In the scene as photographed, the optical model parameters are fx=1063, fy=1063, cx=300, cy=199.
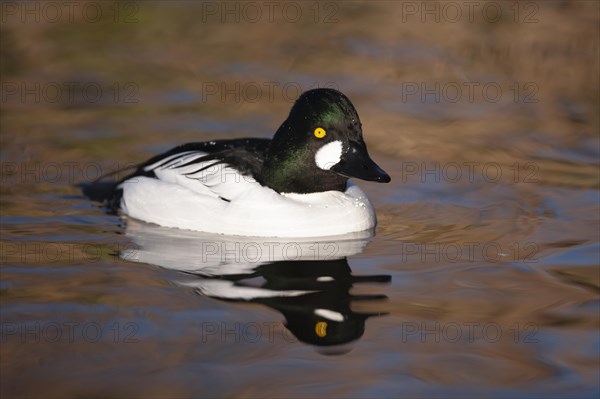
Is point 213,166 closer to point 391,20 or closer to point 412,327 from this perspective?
point 412,327

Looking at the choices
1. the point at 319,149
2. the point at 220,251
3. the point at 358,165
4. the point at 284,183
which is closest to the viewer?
the point at 220,251

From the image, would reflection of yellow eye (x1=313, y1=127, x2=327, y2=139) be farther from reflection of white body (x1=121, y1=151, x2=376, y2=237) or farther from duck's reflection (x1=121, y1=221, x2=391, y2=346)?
duck's reflection (x1=121, y1=221, x2=391, y2=346)

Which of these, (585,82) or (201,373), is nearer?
(201,373)

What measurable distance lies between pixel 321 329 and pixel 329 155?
6.96 ft

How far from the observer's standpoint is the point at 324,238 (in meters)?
8.41

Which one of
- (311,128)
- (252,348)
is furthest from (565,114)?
(252,348)

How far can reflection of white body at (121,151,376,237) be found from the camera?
27.5 feet

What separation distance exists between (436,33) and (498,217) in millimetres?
5853

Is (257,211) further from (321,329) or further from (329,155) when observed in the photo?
(321,329)

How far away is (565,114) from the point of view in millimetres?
11766

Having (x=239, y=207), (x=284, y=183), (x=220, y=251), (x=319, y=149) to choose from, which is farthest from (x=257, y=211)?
(x=319, y=149)

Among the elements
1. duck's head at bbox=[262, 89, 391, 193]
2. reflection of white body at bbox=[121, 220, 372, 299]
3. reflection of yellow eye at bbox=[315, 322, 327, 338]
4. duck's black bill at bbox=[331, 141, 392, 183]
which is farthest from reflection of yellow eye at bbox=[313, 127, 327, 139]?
reflection of yellow eye at bbox=[315, 322, 327, 338]

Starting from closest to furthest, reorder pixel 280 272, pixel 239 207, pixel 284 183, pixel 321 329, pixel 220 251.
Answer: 1. pixel 321 329
2. pixel 280 272
3. pixel 220 251
4. pixel 239 207
5. pixel 284 183

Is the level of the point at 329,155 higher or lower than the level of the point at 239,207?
higher
